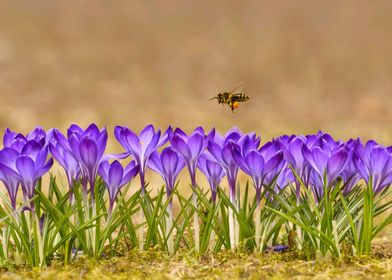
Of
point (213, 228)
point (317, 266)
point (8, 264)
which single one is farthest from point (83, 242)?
point (317, 266)

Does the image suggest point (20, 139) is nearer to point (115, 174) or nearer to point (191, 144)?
point (115, 174)

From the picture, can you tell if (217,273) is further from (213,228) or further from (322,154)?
(322,154)

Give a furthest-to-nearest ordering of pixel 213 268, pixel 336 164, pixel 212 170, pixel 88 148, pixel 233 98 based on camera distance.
A: pixel 233 98 < pixel 212 170 < pixel 336 164 < pixel 88 148 < pixel 213 268

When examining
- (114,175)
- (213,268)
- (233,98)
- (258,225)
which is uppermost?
(233,98)

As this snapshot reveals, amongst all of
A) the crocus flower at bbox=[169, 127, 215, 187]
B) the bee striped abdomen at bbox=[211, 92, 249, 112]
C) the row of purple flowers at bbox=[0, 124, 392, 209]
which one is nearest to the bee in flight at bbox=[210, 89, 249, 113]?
the bee striped abdomen at bbox=[211, 92, 249, 112]

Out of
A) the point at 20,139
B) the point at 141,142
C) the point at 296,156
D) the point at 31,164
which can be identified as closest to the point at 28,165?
the point at 31,164

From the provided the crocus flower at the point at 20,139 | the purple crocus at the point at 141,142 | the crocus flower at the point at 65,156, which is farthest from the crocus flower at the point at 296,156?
the crocus flower at the point at 20,139
